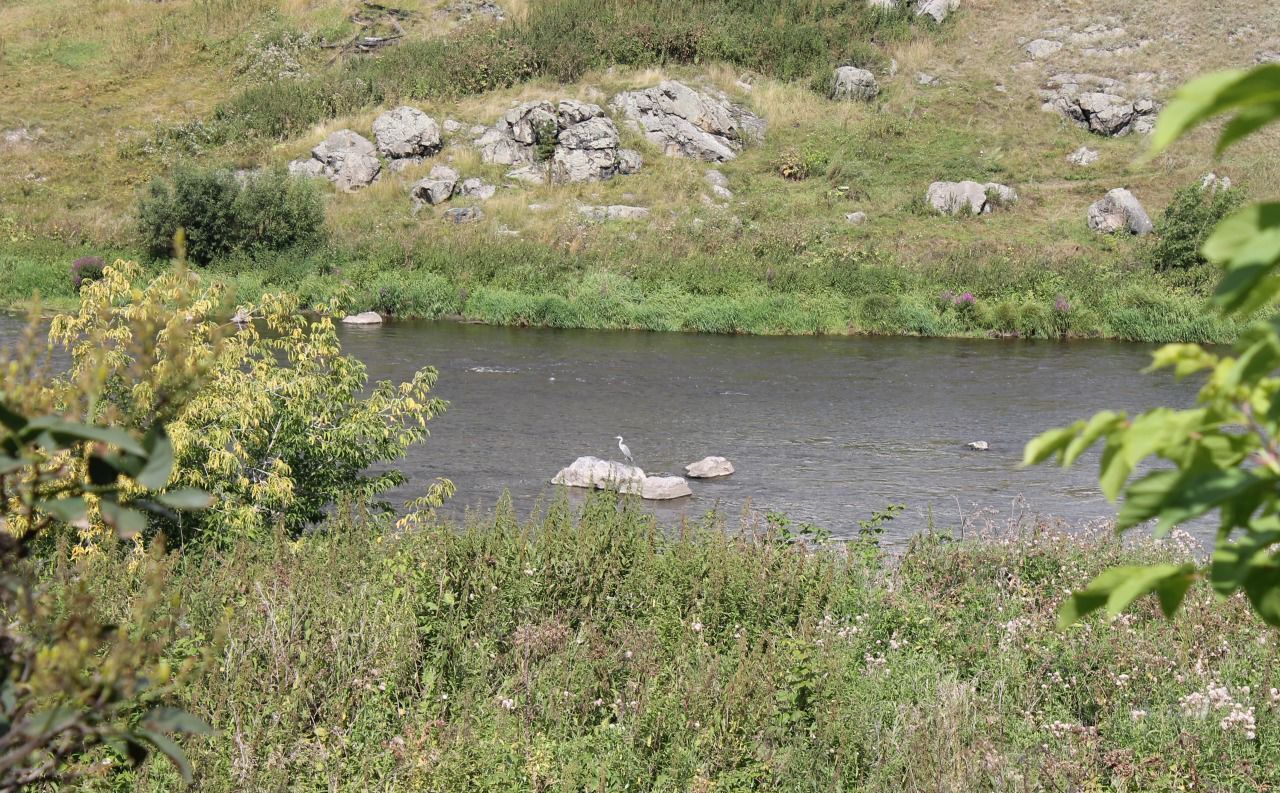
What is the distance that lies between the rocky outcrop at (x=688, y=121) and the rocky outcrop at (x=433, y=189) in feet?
24.6

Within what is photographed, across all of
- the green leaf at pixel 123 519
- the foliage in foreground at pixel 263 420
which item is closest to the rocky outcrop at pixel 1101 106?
the foliage in foreground at pixel 263 420

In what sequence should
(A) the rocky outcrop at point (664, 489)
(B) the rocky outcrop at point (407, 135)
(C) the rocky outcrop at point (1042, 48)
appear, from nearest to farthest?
(A) the rocky outcrop at point (664, 489) < (B) the rocky outcrop at point (407, 135) < (C) the rocky outcrop at point (1042, 48)

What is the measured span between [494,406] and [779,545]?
10981 mm

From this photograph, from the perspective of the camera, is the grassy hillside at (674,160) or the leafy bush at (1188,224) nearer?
the grassy hillside at (674,160)

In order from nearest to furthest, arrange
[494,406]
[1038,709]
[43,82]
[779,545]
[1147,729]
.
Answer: [1147,729], [1038,709], [779,545], [494,406], [43,82]

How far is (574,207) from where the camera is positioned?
35781 millimetres

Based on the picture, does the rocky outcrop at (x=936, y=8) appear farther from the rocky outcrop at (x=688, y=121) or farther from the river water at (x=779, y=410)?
the river water at (x=779, y=410)

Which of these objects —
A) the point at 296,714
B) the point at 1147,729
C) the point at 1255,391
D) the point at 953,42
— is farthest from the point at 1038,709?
the point at 953,42

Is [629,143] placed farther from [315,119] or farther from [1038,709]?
[1038,709]

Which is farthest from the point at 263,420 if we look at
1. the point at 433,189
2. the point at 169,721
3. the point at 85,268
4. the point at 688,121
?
Result: the point at 688,121

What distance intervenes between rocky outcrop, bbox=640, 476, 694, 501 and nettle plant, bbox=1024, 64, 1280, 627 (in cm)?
1220

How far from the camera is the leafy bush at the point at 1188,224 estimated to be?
30312mm

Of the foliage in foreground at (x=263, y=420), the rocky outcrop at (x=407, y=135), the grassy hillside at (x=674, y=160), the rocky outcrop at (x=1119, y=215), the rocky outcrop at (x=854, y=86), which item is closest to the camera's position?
the foliage in foreground at (x=263, y=420)

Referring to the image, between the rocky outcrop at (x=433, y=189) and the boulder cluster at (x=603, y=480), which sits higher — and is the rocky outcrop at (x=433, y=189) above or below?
below
